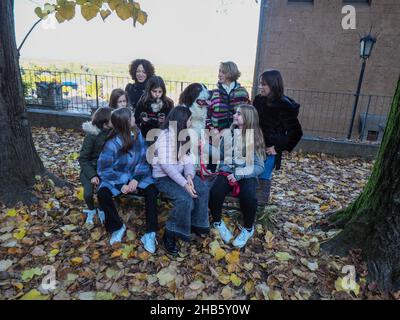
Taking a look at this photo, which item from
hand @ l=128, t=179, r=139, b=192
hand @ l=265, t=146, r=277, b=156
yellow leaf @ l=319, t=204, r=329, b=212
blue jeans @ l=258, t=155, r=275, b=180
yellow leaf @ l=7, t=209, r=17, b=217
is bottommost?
yellow leaf @ l=319, t=204, r=329, b=212

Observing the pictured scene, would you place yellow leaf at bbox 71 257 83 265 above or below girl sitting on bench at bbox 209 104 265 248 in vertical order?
below

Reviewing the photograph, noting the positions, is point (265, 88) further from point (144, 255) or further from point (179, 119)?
point (144, 255)

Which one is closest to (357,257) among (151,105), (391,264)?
(391,264)

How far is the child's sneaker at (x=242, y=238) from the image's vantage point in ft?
9.75

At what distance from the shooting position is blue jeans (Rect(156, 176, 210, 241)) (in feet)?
9.32

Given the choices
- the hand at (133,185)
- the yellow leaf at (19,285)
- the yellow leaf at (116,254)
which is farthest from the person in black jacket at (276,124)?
the yellow leaf at (19,285)

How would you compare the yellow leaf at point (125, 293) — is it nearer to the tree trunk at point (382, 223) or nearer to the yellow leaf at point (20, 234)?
the yellow leaf at point (20, 234)

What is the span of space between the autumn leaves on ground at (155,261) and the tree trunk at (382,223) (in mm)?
123

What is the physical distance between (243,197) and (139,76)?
Result: 232 centimetres

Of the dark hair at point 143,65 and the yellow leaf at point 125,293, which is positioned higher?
the dark hair at point 143,65

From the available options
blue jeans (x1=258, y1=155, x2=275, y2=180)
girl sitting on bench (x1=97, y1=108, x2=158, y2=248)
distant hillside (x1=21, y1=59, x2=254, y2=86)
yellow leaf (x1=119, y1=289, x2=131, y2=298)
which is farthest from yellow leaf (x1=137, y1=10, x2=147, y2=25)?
distant hillside (x1=21, y1=59, x2=254, y2=86)

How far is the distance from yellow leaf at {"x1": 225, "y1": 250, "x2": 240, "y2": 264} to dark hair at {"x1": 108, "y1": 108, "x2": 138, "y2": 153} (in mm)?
1421

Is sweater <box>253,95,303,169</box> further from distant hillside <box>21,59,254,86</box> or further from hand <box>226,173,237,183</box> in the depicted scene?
distant hillside <box>21,59,254,86</box>
